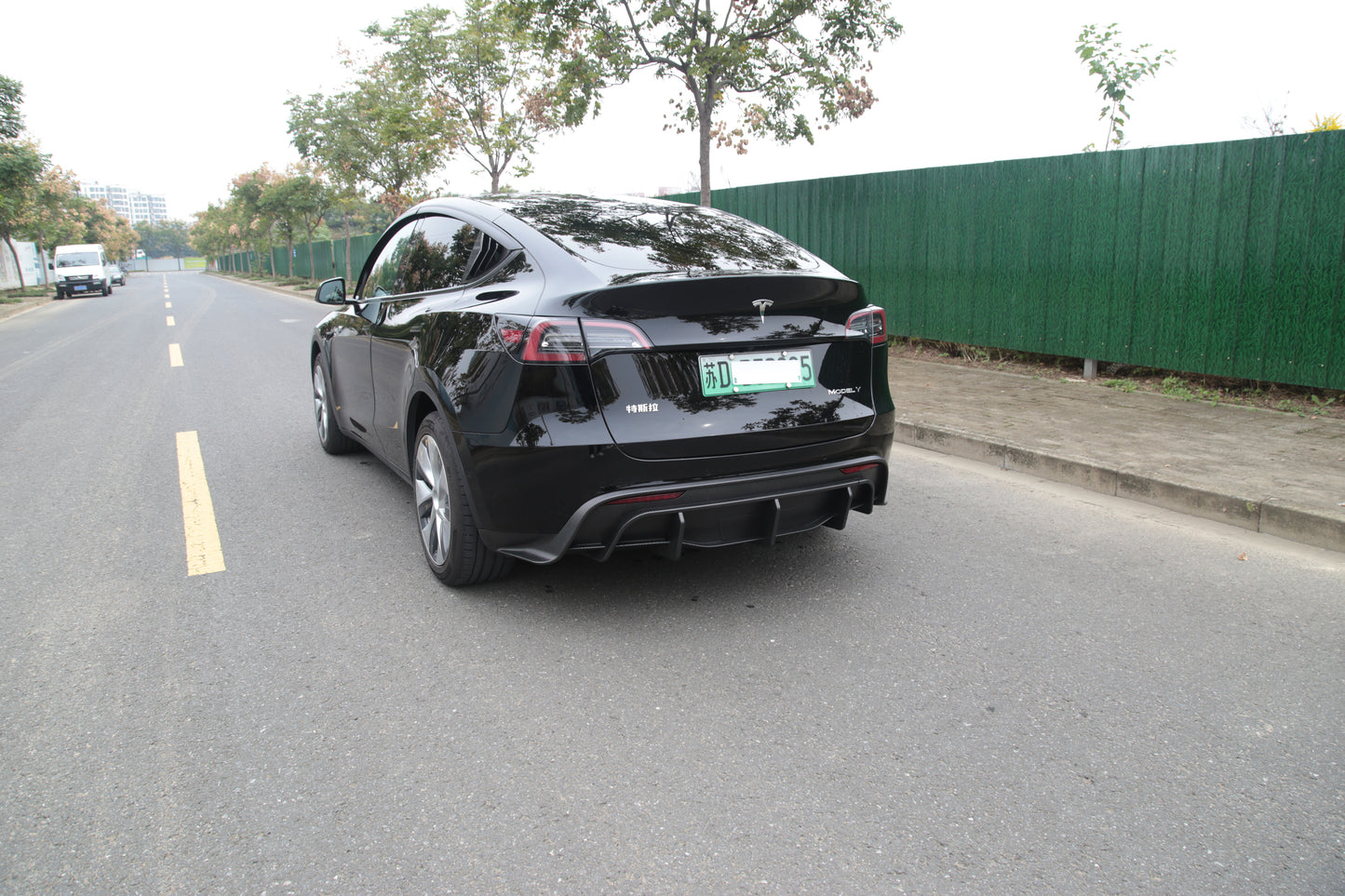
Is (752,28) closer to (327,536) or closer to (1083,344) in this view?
(1083,344)

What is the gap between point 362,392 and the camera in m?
4.92

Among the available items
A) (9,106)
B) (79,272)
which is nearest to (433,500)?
(9,106)

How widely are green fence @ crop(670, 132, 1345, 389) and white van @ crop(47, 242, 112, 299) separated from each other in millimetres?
Answer: 37989

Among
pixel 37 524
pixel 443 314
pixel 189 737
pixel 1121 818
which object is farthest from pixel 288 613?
pixel 1121 818

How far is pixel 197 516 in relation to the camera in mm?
Answer: 4691

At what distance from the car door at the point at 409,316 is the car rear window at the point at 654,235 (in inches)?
13.5

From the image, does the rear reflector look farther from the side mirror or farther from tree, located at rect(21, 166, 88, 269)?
tree, located at rect(21, 166, 88, 269)

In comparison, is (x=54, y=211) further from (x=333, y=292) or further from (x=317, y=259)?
(x=333, y=292)

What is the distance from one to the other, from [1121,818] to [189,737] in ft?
8.33

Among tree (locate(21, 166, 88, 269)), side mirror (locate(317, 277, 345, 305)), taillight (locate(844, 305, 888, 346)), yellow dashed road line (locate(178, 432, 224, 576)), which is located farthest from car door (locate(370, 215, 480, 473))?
tree (locate(21, 166, 88, 269))

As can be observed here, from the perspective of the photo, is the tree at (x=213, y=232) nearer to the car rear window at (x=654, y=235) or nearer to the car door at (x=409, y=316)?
the car door at (x=409, y=316)

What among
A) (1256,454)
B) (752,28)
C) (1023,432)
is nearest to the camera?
(1256,454)

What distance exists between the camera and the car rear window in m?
3.40

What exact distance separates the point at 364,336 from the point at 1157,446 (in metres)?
4.85
